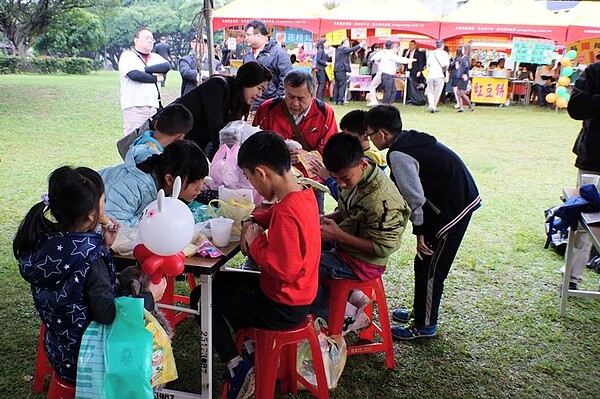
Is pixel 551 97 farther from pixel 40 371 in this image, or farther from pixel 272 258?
pixel 40 371

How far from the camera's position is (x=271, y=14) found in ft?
43.4

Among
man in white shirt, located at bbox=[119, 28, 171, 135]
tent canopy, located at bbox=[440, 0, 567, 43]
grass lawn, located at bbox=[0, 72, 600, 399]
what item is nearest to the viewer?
grass lawn, located at bbox=[0, 72, 600, 399]

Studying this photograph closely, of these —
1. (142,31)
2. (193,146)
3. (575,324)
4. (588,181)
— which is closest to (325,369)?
(193,146)

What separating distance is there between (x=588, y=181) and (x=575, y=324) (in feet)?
2.74

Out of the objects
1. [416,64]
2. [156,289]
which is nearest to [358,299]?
[156,289]

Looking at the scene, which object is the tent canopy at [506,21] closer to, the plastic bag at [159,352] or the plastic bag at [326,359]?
the plastic bag at [326,359]

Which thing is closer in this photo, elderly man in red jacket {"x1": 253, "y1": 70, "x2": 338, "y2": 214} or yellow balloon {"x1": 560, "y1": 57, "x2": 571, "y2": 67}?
elderly man in red jacket {"x1": 253, "y1": 70, "x2": 338, "y2": 214}

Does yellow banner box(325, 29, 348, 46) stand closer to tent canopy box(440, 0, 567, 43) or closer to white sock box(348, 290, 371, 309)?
tent canopy box(440, 0, 567, 43)

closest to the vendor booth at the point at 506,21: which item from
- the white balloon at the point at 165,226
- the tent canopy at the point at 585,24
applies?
the tent canopy at the point at 585,24

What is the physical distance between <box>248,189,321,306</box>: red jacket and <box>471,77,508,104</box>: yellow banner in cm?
1338

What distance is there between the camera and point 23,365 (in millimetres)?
2512

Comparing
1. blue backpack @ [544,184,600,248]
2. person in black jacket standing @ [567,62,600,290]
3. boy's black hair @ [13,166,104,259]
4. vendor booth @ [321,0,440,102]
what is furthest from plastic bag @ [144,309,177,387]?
vendor booth @ [321,0,440,102]

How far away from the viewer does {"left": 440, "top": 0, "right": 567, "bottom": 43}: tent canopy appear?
12883mm

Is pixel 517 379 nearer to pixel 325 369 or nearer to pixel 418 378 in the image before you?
pixel 418 378
